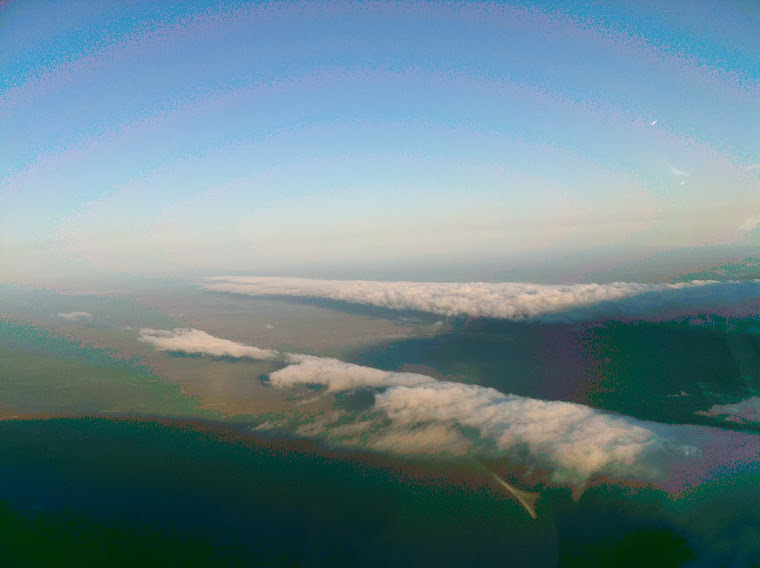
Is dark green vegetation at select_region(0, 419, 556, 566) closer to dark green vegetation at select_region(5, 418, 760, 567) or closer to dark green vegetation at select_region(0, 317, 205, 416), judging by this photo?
dark green vegetation at select_region(5, 418, 760, 567)

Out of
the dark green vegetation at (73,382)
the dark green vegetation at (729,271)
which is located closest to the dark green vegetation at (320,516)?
the dark green vegetation at (73,382)

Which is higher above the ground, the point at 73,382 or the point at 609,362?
the point at 609,362

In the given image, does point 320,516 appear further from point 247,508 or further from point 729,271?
point 729,271

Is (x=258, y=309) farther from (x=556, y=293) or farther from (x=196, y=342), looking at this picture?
(x=556, y=293)

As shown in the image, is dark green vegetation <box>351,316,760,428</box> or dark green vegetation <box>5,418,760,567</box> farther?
dark green vegetation <box>351,316,760,428</box>

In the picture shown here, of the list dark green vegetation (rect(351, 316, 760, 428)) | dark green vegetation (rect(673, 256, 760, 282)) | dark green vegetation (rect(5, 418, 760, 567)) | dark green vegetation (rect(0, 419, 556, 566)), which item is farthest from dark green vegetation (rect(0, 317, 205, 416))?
dark green vegetation (rect(673, 256, 760, 282))

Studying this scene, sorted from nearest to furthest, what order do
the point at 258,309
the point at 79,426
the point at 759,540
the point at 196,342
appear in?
1. the point at 759,540
2. the point at 79,426
3. the point at 196,342
4. the point at 258,309

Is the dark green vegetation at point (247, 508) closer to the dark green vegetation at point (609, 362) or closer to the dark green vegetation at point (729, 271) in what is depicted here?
the dark green vegetation at point (609, 362)

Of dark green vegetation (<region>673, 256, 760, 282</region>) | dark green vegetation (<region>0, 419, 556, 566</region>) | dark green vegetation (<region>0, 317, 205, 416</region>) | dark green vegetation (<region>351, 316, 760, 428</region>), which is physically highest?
dark green vegetation (<region>673, 256, 760, 282</region>)

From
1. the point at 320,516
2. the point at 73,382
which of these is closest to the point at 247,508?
the point at 320,516

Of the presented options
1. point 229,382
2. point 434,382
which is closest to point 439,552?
point 434,382

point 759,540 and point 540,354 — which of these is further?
point 540,354
